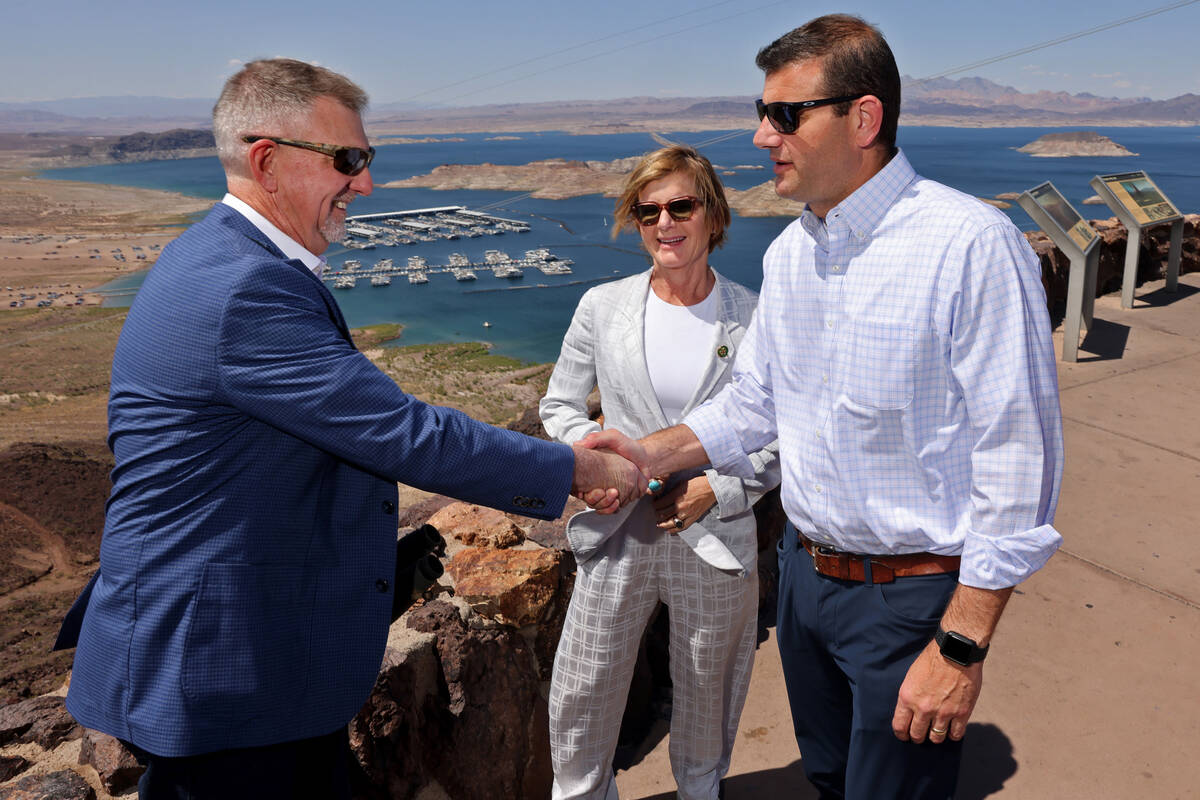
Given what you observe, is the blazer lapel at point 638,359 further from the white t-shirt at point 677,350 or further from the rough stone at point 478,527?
the rough stone at point 478,527

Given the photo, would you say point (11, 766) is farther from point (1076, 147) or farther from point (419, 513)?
point (1076, 147)

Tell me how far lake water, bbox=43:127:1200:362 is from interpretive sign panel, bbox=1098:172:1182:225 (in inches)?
1697

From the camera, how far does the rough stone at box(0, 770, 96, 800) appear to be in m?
1.86

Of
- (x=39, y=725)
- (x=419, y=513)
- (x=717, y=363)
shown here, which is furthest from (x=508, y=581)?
(x=39, y=725)

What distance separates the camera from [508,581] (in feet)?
8.68

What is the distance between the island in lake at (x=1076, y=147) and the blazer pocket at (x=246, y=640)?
191130mm

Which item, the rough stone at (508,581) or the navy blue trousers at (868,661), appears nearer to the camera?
the navy blue trousers at (868,661)

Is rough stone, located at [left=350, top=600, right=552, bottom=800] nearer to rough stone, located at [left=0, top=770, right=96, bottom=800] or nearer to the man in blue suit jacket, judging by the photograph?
the man in blue suit jacket

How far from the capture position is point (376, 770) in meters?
2.20

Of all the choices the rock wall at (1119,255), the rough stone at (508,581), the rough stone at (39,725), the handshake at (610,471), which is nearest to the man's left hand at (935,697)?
the handshake at (610,471)

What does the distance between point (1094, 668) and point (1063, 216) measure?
17.3 feet

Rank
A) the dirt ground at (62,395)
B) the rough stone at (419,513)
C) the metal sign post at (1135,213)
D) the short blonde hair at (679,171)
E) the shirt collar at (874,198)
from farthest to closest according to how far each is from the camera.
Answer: the dirt ground at (62,395) < the metal sign post at (1135,213) < the rough stone at (419,513) < the short blonde hair at (679,171) < the shirt collar at (874,198)

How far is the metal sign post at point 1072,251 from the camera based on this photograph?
6.92 meters

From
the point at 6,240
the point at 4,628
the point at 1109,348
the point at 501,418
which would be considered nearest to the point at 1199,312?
the point at 1109,348
